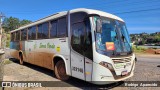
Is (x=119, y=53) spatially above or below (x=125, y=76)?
above

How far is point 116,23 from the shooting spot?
713 cm

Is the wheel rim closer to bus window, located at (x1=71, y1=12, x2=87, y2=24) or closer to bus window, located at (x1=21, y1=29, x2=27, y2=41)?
bus window, located at (x1=71, y1=12, x2=87, y2=24)

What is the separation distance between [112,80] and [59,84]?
247cm

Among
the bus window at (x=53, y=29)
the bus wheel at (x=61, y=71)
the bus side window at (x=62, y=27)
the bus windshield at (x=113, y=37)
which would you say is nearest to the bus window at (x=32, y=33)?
the bus window at (x=53, y=29)

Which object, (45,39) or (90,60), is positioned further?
(45,39)

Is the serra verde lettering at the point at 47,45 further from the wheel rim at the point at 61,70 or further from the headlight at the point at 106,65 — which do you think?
the headlight at the point at 106,65

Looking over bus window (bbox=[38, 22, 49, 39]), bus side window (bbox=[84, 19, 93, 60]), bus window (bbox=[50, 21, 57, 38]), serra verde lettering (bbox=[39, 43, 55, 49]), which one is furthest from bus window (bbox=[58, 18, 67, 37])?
bus side window (bbox=[84, 19, 93, 60])

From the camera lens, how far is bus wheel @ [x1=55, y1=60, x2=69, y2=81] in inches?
315

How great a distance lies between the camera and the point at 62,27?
801 cm

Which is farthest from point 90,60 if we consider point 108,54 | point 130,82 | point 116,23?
point 130,82

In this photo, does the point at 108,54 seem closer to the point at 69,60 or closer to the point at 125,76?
the point at 125,76

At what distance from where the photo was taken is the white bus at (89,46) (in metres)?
6.07

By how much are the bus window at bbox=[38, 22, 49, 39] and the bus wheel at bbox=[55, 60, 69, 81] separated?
191 cm

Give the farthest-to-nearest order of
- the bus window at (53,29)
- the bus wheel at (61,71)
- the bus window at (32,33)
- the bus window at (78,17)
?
the bus window at (32,33) < the bus window at (53,29) < the bus wheel at (61,71) < the bus window at (78,17)
